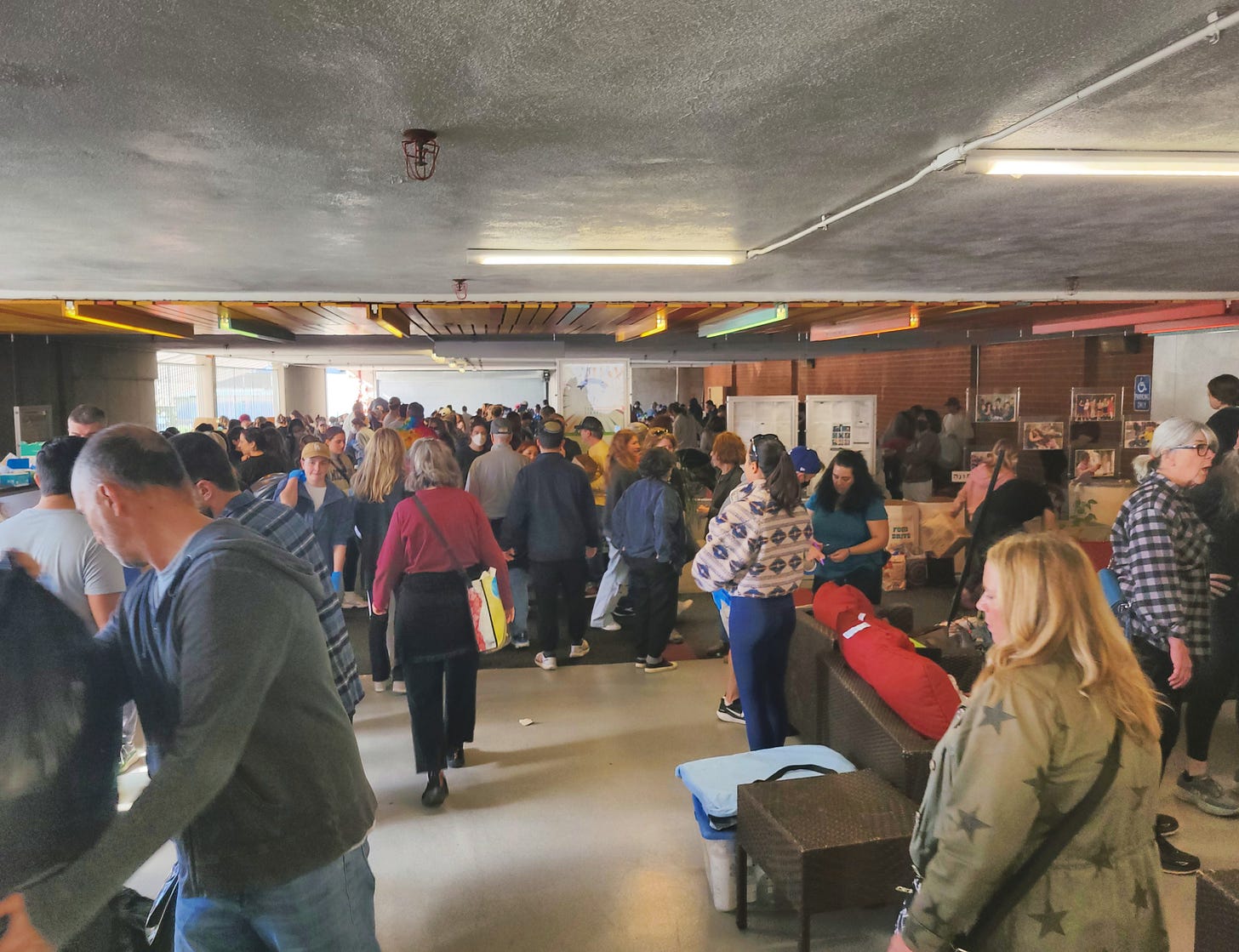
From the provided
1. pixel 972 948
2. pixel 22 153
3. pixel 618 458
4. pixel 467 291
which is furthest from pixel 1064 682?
pixel 467 291

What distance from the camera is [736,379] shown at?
25.3 metres

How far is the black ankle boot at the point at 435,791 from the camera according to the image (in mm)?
3816

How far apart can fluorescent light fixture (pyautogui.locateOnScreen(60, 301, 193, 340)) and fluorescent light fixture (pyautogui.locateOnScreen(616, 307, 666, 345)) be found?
17.0 ft

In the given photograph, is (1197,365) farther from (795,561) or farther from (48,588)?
(48,588)

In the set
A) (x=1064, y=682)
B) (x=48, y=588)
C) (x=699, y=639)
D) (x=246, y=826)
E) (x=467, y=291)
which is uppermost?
(x=467, y=291)

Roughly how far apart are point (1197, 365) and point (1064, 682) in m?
9.09

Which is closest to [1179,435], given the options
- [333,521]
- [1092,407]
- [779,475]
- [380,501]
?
[779,475]

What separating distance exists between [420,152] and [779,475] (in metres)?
1.97

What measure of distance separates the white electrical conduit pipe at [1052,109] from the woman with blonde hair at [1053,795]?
4.55 feet

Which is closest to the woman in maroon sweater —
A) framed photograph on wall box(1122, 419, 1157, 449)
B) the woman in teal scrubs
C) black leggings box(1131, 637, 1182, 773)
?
the woman in teal scrubs

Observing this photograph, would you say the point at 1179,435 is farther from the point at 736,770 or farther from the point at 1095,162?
the point at 736,770

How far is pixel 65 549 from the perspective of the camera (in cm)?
315

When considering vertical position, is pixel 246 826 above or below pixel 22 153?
below

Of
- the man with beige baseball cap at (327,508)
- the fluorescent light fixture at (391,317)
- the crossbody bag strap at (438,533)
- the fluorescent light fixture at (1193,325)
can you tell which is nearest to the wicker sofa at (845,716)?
the crossbody bag strap at (438,533)
